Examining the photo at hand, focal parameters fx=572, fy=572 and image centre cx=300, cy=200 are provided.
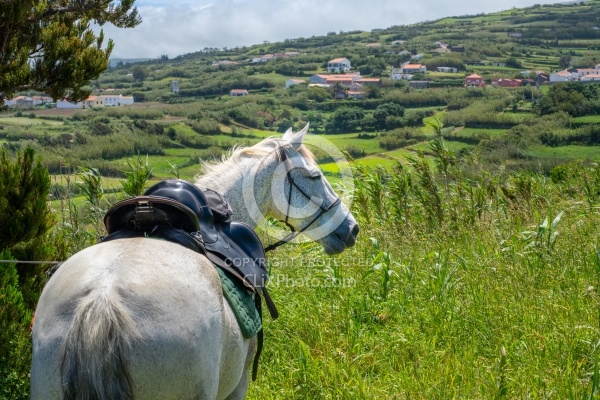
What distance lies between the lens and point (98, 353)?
211 cm

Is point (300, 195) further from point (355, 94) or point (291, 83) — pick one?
point (291, 83)

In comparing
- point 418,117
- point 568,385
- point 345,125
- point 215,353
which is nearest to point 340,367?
point 568,385

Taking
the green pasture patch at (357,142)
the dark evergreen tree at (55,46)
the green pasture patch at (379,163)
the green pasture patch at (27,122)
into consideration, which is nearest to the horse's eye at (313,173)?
the dark evergreen tree at (55,46)

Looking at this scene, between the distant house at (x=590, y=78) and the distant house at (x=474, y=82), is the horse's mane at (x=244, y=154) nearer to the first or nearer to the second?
the distant house at (x=474, y=82)

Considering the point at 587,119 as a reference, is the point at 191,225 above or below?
above

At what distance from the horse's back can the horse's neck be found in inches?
49.7

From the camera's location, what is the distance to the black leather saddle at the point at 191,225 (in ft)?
9.25

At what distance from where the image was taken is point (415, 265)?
20.3ft

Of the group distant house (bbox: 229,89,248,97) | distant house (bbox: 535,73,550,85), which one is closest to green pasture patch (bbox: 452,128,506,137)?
distant house (bbox: 535,73,550,85)

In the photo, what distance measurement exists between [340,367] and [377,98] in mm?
62549

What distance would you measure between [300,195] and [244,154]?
21.6 inches

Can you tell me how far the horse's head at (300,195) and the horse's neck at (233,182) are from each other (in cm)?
14

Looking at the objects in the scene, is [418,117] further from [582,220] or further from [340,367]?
[340,367]

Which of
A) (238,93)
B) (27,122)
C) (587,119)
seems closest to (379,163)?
(587,119)
